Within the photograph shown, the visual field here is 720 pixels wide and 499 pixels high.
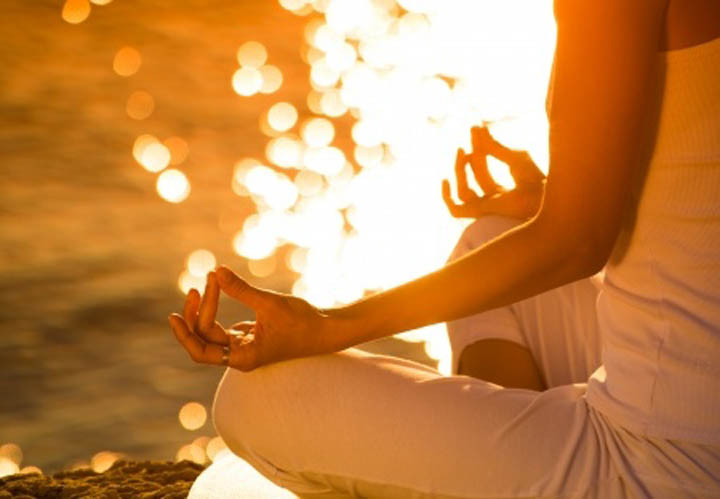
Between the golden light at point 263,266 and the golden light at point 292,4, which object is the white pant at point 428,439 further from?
the golden light at point 292,4

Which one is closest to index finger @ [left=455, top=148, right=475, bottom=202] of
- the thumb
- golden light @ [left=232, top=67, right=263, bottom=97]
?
the thumb

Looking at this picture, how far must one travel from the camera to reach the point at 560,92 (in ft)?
5.95

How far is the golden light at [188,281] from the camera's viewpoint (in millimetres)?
6077

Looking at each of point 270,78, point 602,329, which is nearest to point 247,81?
point 270,78

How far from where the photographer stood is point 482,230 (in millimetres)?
2621

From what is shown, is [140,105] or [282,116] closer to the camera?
[140,105]

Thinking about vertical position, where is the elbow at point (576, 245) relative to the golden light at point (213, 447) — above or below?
above

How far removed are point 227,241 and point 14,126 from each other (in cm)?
220

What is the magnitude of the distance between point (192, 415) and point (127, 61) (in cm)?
612

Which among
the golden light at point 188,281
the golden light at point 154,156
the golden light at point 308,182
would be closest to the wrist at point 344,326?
the golden light at point 188,281

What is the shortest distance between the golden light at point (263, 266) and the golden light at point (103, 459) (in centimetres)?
213

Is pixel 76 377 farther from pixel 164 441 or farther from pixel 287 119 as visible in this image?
pixel 287 119

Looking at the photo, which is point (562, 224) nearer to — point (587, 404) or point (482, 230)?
point (587, 404)

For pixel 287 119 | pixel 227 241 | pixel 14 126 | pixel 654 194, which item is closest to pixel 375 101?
pixel 287 119
